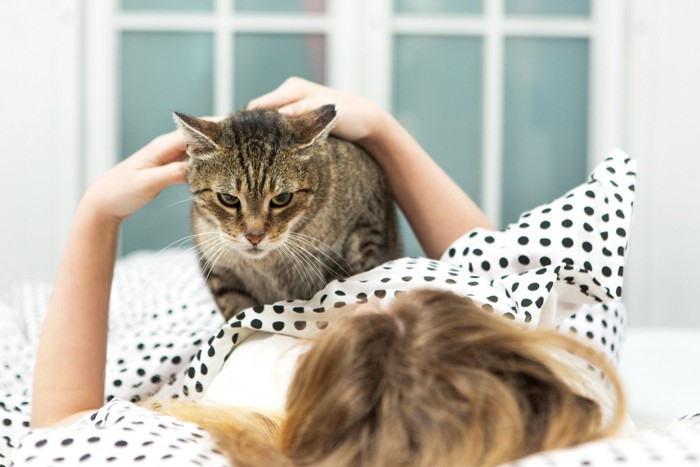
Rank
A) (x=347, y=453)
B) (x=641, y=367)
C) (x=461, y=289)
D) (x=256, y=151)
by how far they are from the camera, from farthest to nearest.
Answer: (x=641, y=367), (x=256, y=151), (x=461, y=289), (x=347, y=453)

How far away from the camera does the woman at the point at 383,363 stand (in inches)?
24.2

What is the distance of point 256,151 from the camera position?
1.06 m

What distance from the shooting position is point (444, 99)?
2.49 m

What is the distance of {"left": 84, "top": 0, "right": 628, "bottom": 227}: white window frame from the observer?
2393 millimetres

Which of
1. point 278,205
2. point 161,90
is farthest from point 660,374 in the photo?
point 161,90

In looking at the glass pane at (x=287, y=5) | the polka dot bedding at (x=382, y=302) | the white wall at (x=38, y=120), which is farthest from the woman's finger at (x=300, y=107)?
the white wall at (x=38, y=120)

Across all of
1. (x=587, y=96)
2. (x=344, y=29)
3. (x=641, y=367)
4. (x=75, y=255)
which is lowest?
(x=641, y=367)

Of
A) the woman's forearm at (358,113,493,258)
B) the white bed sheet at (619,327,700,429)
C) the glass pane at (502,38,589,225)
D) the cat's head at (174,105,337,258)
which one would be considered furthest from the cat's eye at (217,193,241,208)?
the glass pane at (502,38,589,225)

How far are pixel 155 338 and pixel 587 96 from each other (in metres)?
1.82

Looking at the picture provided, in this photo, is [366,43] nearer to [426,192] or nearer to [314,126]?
[426,192]

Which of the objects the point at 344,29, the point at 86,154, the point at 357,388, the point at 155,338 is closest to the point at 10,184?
the point at 86,154

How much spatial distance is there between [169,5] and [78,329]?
1697 millimetres

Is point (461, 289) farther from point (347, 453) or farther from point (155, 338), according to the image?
point (155, 338)

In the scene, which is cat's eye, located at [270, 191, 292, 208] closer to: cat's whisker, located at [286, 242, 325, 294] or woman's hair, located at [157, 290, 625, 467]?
cat's whisker, located at [286, 242, 325, 294]
